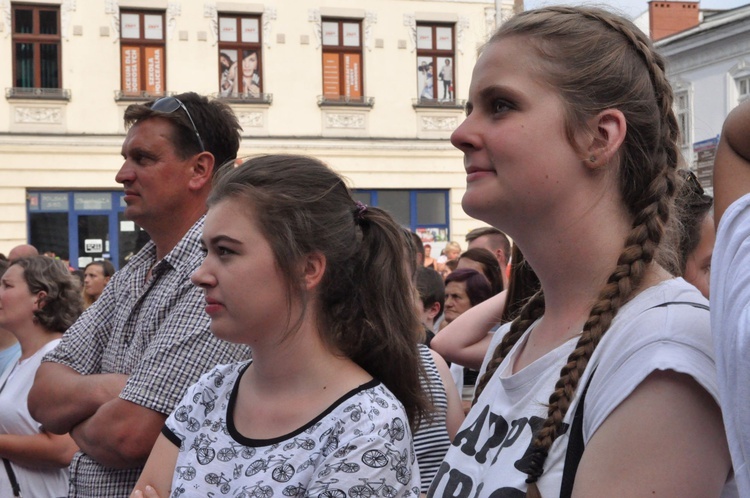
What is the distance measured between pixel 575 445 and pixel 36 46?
20285mm

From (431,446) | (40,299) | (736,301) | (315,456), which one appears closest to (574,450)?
(736,301)

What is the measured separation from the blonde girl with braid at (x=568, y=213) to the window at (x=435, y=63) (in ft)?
67.5

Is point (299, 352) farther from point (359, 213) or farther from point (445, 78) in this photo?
point (445, 78)

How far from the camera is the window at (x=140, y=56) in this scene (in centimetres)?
2038

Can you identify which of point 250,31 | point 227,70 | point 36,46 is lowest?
point 227,70

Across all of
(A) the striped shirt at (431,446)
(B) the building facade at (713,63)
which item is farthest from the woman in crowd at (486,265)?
(B) the building facade at (713,63)

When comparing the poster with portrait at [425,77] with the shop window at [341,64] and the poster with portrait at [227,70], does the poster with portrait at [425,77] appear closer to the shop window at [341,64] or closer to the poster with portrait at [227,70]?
the shop window at [341,64]

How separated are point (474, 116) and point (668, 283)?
43 centimetres

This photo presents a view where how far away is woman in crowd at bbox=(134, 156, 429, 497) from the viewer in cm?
217

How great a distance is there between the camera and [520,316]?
78.9 inches

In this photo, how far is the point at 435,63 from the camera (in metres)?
22.1

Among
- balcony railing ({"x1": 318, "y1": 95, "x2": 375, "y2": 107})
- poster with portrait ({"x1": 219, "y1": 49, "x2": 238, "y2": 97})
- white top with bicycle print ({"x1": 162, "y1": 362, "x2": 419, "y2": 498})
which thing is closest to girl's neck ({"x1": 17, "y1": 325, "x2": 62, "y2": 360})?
white top with bicycle print ({"x1": 162, "y1": 362, "x2": 419, "y2": 498})

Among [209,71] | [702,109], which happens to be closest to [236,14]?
[209,71]

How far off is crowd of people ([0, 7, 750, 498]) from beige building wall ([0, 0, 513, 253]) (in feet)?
57.4
